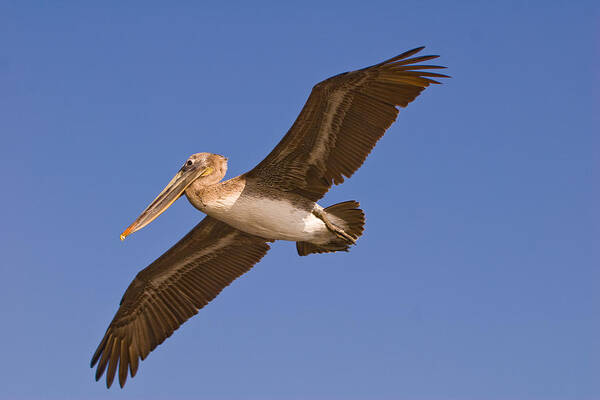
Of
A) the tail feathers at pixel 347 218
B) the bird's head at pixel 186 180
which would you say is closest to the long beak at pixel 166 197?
the bird's head at pixel 186 180

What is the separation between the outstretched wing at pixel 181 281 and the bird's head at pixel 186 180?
3.42ft

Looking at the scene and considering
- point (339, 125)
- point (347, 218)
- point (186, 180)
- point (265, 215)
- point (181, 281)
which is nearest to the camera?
point (339, 125)

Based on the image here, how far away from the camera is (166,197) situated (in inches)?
368

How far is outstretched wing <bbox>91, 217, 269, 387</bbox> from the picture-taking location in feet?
33.7

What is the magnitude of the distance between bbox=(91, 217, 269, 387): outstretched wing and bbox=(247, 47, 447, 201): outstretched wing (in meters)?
1.70

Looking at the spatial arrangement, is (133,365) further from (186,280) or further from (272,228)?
(272,228)

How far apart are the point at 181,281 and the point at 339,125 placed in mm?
3551

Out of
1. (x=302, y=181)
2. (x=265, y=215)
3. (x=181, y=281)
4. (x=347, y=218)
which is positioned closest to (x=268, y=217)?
(x=265, y=215)

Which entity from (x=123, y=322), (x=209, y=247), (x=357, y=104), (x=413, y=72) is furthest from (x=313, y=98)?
(x=123, y=322)

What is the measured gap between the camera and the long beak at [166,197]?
914 cm

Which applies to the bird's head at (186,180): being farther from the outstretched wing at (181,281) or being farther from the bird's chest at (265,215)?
the outstretched wing at (181,281)

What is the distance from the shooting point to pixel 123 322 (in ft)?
33.9

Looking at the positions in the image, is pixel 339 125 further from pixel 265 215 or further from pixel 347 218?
pixel 265 215

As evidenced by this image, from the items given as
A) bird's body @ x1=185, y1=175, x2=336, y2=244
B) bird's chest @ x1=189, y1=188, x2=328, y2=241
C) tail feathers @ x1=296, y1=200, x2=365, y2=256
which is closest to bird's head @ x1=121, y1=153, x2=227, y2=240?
bird's body @ x1=185, y1=175, x2=336, y2=244
